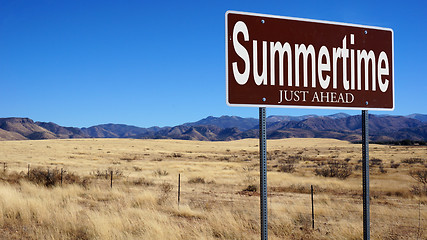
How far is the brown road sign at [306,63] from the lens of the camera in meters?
4.25

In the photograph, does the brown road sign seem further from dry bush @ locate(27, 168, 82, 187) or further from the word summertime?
dry bush @ locate(27, 168, 82, 187)

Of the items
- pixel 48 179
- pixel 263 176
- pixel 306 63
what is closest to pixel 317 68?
pixel 306 63

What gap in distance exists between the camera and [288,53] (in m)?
4.54

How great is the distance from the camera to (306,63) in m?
4.62

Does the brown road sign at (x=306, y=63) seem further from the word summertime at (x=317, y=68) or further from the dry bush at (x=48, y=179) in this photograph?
the dry bush at (x=48, y=179)

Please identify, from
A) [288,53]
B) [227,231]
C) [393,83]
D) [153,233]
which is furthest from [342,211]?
[288,53]

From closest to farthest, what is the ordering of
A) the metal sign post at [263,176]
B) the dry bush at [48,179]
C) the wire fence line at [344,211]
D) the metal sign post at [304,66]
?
1. the metal sign post at [263,176]
2. the metal sign post at [304,66]
3. the wire fence line at [344,211]
4. the dry bush at [48,179]

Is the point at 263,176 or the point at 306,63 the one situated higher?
the point at 306,63

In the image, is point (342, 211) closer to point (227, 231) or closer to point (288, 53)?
point (227, 231)

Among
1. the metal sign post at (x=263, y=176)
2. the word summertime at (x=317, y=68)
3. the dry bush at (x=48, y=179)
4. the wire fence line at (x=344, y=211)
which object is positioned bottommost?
the wire fence line at (x=344, y=211)

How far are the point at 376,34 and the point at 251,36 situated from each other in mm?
2051

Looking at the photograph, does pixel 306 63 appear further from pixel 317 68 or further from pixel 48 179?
pixel 48 179

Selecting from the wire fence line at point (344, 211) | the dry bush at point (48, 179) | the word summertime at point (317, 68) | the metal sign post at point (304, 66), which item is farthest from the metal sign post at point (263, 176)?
the dry bush at point (48, 179)

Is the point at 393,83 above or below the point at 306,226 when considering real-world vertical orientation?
above
